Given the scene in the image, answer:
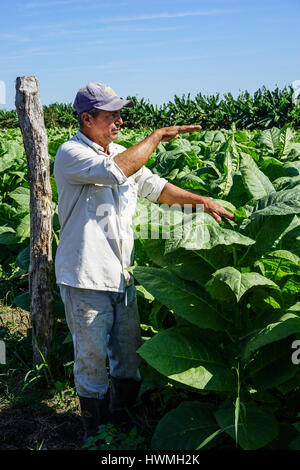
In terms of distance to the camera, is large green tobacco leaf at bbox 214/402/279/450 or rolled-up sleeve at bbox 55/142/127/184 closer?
large green tobacco leaf at bbox 214/402/279/450

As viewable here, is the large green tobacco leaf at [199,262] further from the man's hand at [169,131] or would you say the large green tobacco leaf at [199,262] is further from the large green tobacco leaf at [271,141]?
the large green tobacco leaf at [271,141]

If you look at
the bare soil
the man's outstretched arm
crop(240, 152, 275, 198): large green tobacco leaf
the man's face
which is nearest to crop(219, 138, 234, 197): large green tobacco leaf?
crop(240, 152, 275, 198): large green tobacco leaf

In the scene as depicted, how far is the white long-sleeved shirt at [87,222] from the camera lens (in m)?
2.61

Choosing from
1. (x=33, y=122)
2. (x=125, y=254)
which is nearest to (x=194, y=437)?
(x=125, y=254)

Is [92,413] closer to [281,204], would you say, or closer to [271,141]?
[281,204]

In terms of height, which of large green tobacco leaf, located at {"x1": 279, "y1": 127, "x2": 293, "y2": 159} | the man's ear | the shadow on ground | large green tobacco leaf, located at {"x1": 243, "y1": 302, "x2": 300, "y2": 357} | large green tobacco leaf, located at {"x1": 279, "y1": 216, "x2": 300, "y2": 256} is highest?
the man's ear

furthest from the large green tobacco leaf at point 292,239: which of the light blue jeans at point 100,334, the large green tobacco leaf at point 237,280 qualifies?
the light blue jeans at point 100,334

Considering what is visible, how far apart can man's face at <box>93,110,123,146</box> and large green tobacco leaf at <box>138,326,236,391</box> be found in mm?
1058

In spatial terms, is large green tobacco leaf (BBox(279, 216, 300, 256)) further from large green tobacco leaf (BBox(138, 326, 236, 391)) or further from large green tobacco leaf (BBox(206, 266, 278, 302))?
large green tobacco leaf (BBox(138, 326, 236, 391))

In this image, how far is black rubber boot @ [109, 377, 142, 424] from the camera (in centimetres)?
305

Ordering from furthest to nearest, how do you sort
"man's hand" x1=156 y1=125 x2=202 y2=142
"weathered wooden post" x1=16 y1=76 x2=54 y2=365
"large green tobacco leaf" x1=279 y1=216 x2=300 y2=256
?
"weathered wooden post" x1=16 y1=76 x2=54 y2=365, "man's hand" x1=156 y1=125 x2=202 y2=142, "large green tobacco leaf" x1=279 y1=216 x2=300 y2=256

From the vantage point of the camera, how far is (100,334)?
2746 millimetres

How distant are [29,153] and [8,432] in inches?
68.1

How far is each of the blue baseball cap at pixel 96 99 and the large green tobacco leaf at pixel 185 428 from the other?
1.57 meters
